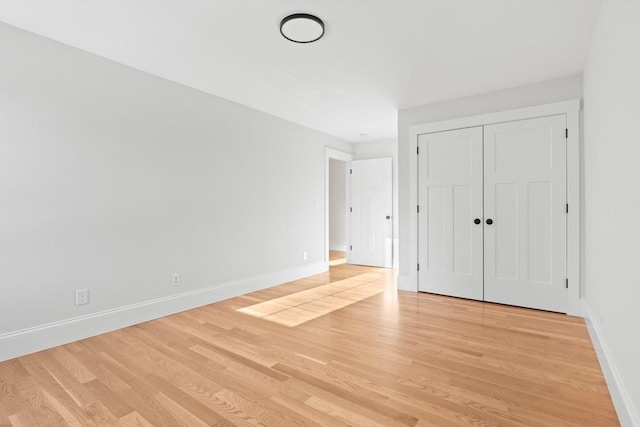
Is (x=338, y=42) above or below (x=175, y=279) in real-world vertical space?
above

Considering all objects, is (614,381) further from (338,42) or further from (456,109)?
(456,109)

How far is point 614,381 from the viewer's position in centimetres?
170

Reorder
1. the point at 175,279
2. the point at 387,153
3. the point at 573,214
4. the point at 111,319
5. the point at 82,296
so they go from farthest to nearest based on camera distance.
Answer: the point at 387,153
the point at 175,279
the point at 573,214
the point at 111,319
the point at 82,296

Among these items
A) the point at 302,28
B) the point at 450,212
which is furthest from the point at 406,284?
the point at 302,28

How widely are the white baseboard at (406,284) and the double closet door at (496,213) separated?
121mm

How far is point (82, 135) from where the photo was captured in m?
2.70

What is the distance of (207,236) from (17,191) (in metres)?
1.69

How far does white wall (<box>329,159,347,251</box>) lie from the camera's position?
8094 millimetres

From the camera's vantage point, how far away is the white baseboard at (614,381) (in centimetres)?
138

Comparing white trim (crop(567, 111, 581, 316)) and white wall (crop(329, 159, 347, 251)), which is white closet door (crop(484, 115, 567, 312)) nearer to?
white trim (crop(567, 111, 581, 316))

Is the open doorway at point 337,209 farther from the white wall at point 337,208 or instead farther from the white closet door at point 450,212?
the white closet door at point 450,212

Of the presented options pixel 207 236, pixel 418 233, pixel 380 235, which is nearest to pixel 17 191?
pixel 207 236

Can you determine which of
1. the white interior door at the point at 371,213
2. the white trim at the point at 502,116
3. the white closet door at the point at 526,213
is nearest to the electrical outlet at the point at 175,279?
the white trim at the point at 502,116

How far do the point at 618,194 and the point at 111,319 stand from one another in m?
3.76
